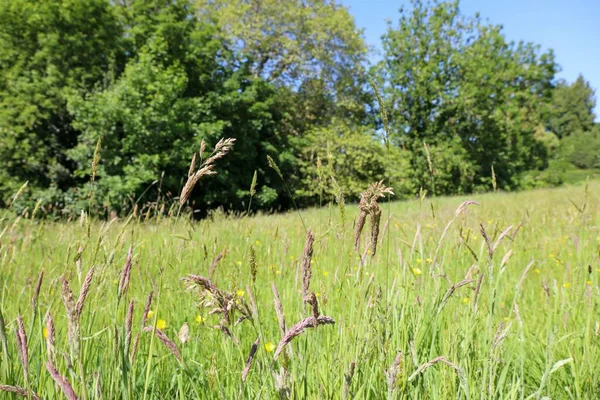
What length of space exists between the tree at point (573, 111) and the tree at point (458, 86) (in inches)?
1493

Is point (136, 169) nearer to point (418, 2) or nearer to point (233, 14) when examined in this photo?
point (233, 14)

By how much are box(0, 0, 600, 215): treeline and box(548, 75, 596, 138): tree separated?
32.1 metres

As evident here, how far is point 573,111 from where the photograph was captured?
2100 inches

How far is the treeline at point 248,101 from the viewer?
38.4 feet

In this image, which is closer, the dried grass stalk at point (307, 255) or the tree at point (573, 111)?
the dried grass stalk at point (307, 255)

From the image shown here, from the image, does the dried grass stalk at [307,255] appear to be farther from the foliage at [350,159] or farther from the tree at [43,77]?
the foliage at [350,159]

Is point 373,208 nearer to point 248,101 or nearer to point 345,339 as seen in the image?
point 345,339

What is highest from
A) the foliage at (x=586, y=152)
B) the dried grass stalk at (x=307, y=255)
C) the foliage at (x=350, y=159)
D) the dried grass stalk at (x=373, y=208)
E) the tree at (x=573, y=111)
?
the tree at (x=573, y=111)

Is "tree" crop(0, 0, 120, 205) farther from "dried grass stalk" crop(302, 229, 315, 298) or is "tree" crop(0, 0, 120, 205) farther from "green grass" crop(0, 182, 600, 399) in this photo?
"dried grass stalk" crop(302, 229, 315, 298)

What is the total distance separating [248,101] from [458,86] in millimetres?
11634

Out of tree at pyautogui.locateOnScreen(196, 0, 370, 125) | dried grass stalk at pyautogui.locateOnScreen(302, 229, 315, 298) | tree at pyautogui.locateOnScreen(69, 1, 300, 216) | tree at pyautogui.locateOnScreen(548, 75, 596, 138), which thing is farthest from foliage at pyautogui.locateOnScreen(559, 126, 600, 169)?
dried grass stalk at pyautogui.locateOnScreen(302, 229, 315, 298)

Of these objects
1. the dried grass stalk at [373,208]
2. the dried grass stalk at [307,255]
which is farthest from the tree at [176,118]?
the dried grass stalk at [307,255]

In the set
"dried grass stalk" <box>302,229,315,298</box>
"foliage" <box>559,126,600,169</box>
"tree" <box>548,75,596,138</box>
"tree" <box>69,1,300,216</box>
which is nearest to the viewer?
"dried grass stalk" <box>302,229,315,298</box>

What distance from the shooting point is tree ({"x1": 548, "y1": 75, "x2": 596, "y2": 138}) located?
52.3 m
